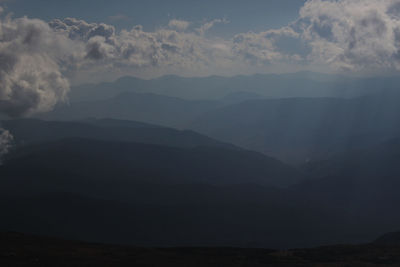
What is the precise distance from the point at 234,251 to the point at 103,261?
107 ft

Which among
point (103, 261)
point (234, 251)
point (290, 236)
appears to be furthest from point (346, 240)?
point (103, 261)

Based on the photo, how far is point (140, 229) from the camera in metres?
196

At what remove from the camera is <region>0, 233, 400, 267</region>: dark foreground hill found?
65250 millimetres

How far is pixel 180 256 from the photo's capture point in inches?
2987

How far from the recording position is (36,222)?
191 metres

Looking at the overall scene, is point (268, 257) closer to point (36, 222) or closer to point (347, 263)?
point (347, 263)

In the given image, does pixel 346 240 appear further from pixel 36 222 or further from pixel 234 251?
pixel 36 222

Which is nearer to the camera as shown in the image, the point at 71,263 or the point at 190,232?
the point at 71,263

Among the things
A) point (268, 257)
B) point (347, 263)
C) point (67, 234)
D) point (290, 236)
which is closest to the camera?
point (347, 263)

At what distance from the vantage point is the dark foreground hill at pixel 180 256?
214 ft

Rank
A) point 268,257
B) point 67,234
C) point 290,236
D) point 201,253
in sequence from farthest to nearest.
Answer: point 290,236 < point 67,234 < point 201,253 < point 268,257

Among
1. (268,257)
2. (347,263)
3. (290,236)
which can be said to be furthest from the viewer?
(290,236)

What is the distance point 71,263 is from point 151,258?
1673 centimetres

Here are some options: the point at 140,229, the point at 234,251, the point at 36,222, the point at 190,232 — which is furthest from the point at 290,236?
the point at 36,222
